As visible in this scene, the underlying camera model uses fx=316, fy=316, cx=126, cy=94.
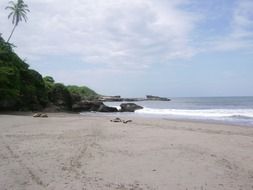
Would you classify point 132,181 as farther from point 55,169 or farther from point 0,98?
point 0,98

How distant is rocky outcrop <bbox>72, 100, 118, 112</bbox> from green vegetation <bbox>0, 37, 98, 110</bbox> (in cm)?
228

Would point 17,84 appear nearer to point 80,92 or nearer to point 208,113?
point 208,113

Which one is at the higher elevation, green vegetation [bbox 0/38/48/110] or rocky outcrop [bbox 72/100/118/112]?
green vegetation [bbox 0/38/48/110]

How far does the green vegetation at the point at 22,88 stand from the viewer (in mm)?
34594

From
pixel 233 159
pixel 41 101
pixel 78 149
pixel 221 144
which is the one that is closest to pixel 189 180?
pixel 233 159

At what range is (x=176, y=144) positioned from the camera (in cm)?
1165

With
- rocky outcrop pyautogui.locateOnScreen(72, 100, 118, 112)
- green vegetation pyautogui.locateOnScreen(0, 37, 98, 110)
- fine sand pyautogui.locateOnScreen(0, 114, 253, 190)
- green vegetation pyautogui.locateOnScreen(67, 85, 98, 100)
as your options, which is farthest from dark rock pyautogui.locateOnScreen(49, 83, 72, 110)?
fine sand pyautogui.locateOnScreen(0, 114, 253, 190)

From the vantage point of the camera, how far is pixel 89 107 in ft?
179

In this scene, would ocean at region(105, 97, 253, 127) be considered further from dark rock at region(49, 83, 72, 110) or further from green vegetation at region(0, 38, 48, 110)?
green vegetation at region(0, 38, 48, 110)

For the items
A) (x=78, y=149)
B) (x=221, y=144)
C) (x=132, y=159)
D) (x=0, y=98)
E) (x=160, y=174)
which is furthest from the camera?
(x=0, y=98)

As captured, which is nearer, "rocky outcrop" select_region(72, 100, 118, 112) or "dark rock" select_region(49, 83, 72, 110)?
"dark rock" select_region(49, 83, 72, 110)

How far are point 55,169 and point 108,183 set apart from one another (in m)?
1.63

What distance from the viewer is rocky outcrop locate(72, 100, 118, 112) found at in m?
52.0

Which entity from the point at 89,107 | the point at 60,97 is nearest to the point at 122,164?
the point at 60,97
